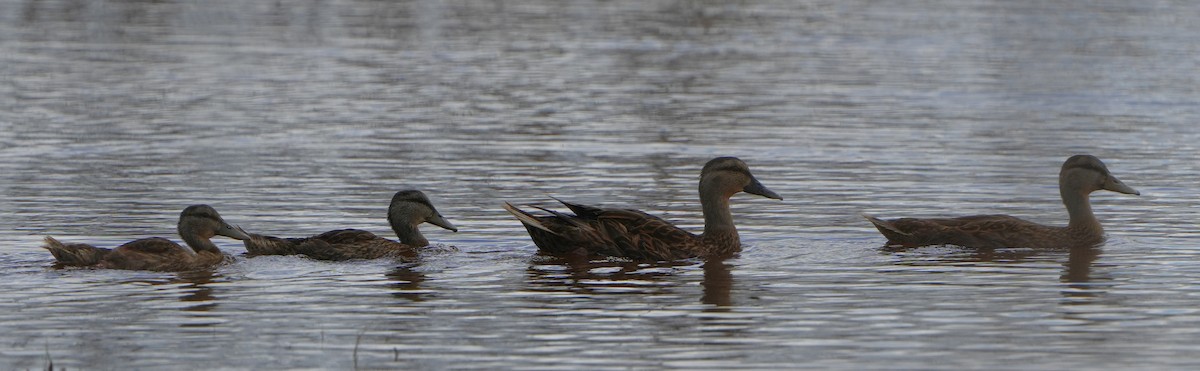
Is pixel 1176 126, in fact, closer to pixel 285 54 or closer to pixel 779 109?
pixel 779 109

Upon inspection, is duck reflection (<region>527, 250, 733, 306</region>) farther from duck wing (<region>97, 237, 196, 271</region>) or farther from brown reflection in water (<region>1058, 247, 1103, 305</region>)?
duck wing (<region>97, 237, 196, 271</region>)

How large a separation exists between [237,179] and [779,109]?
9.28 metres

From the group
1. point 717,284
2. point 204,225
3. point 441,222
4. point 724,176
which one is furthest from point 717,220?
point 204,225

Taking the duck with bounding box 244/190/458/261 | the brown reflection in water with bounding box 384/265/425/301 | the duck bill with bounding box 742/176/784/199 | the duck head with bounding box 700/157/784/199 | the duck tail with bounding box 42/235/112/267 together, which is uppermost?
the duck head with bounding box 700/157/784/199

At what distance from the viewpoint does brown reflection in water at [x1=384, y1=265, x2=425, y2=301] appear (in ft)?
38.7

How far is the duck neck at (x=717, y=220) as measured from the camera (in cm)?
1403

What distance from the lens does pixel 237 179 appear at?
1741 centimetres

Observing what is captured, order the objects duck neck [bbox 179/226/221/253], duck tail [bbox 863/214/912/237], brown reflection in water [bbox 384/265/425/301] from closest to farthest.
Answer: brown reflection in water [bbox 384/265/425/301] < duck neck [bbox 179/226/221/253] < duck tail [bbox 863/214/912/237]

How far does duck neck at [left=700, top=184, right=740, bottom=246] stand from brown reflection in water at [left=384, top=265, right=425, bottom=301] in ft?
7.52

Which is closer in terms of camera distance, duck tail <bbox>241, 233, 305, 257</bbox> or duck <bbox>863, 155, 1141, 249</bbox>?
duck tail <bbox>241, 233, 305, 257</bbox>

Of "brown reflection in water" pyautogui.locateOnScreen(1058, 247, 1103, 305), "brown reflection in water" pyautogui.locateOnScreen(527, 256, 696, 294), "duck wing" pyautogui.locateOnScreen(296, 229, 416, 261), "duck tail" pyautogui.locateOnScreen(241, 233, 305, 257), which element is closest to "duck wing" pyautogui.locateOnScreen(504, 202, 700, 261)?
"brown reflection in water" pyautogui.locateOnScreen(527, 256, 696, 294)

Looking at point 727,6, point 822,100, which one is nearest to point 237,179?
point 822,100

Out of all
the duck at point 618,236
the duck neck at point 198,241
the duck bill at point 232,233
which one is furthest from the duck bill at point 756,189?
the duck neck at point 198,241

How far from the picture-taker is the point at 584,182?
17.5 m
